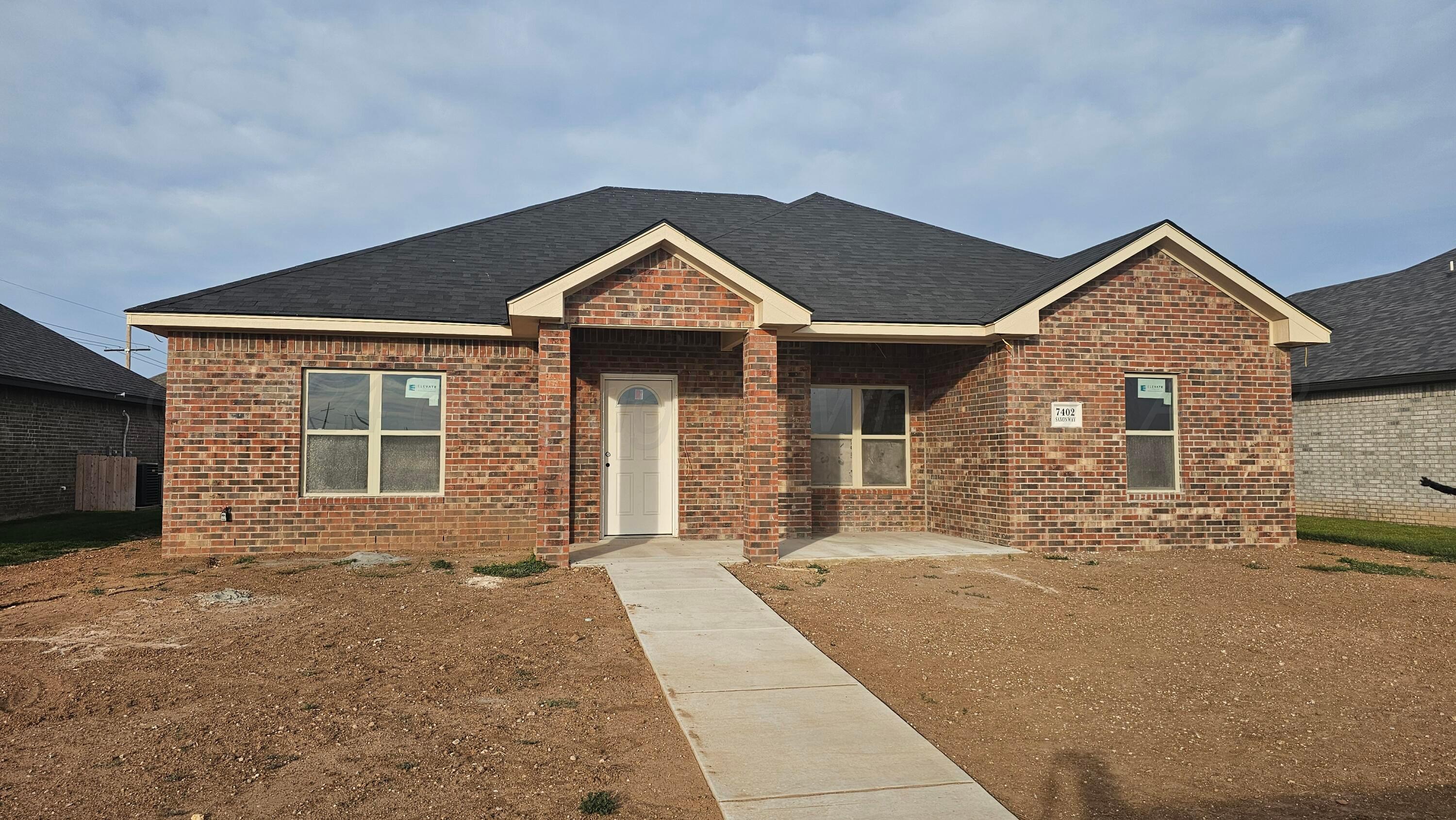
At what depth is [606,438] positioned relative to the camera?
11992 mm

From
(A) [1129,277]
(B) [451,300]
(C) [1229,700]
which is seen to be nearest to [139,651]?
(B) [451,300]

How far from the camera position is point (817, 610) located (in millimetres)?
7836

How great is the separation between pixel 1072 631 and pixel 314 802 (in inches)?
228

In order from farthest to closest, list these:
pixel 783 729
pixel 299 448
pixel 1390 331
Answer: pixel 1390 331, pixel 299 448, pixel 783 729

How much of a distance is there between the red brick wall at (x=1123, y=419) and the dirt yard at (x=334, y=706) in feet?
20.4

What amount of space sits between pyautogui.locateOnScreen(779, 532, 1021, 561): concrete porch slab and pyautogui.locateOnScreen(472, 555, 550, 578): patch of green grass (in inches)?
113

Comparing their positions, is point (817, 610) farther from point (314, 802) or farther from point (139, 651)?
point (139, 651)

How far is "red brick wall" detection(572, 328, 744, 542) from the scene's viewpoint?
38.9ft

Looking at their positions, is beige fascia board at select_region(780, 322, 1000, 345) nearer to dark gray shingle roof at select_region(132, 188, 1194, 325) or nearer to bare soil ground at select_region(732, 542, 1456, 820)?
dark gray shingle roof at select_region(132, 188, 1194, 325)

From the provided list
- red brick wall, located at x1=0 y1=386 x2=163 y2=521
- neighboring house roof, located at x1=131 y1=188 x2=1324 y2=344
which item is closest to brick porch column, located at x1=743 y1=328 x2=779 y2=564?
neighboring house roof, located at x1=131 y1=188 x2=1324 y2=344

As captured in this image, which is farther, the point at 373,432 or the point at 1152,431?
the point at 1152,431

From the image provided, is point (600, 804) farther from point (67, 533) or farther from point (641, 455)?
point (67, 533)

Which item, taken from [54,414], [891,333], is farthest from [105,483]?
[891,333]

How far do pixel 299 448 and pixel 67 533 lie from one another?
6.78 metres
